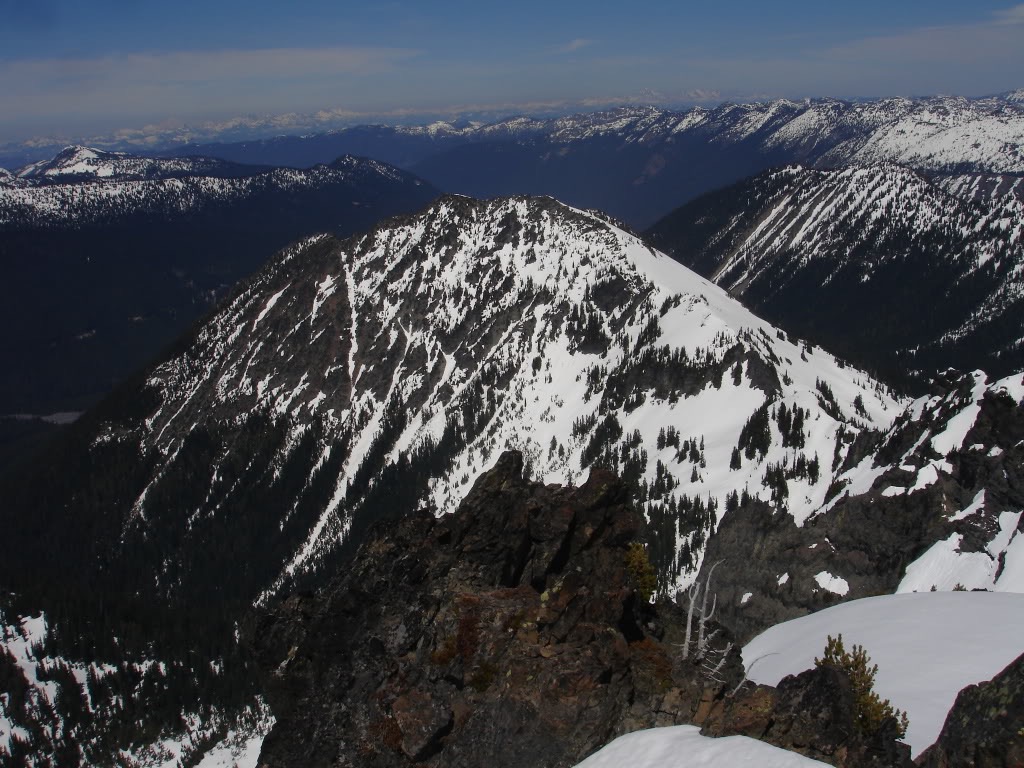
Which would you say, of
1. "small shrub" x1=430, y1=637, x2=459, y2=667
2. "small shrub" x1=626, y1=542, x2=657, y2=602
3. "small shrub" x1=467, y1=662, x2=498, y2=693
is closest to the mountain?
"small shrub" x1=626, y1=542, x2=657, y2=602

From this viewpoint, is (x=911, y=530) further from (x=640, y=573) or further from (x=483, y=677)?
(x=483, y=677)

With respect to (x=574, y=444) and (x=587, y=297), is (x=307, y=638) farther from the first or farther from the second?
(x=587, y=297)

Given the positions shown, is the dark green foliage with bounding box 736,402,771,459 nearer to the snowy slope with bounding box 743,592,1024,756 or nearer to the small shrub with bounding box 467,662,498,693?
the snowy slope with bounding box 743,592,1024,756

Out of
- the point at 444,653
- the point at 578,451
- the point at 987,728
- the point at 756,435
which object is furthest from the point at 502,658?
the point at 578,451

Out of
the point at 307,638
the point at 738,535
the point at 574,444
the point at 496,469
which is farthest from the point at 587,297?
the point at 307,638

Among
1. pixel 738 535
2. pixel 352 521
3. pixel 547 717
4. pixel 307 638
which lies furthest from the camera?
pixel 352 521

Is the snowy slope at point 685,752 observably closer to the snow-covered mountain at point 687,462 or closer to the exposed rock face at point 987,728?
the exposed rock face at point 987,728
